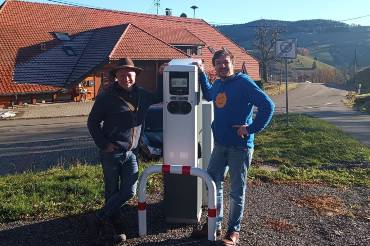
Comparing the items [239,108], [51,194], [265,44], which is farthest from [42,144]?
[265,44]

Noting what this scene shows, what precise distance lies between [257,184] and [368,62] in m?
109

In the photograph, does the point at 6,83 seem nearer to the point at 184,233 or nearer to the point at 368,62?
the point at 184,233

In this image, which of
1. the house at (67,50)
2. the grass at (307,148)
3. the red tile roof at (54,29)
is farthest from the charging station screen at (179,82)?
the red tile roof at (54,29)

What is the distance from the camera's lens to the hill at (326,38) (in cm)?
11291

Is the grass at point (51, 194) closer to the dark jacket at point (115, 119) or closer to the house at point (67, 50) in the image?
the dark jacket at point (115, 119)

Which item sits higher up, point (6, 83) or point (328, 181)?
point (6, 83)

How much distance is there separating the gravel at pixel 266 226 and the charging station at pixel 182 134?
0.25 metres

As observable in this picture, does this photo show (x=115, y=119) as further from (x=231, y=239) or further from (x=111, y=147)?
(x=231, y=239)

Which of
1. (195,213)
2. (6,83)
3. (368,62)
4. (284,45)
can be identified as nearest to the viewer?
(195,213)

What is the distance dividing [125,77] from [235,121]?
3.98 feet

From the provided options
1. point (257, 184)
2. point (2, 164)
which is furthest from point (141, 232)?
point (2, 164)

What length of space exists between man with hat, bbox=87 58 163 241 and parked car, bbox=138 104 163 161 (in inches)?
202

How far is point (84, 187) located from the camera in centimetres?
686

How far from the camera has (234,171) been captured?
4.75m
